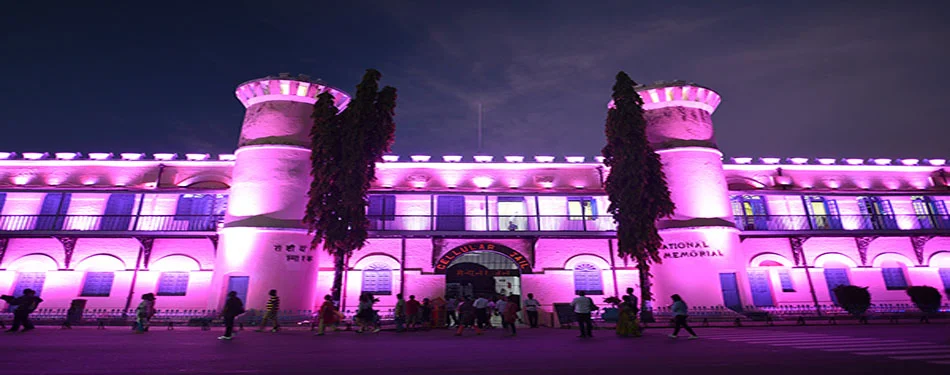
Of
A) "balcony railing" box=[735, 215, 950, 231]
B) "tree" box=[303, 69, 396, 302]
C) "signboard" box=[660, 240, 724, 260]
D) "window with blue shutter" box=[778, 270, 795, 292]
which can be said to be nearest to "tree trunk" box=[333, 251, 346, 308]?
"tree" box=[303, 69, 396, 302]

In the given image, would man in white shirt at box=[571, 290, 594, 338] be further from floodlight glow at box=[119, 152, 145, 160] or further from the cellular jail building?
floodlight glow at box=[119, 152, 145, 160]

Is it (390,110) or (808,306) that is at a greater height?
(390,110)

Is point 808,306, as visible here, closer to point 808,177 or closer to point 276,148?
point 808,177

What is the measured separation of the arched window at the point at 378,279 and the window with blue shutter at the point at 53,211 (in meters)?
12.8

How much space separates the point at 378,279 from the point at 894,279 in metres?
24.1

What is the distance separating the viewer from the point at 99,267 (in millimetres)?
21234

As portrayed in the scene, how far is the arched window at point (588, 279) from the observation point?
22203 millimetres

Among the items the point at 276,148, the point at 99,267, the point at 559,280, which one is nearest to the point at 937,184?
the point at 559,280

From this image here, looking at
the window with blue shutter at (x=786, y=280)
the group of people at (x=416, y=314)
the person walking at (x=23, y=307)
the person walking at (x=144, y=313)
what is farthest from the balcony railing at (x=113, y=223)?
the window with blue shutter at (x=786, y=280)

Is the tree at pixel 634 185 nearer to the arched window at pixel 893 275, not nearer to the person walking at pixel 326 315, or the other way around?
the person walking at pixel 326 315

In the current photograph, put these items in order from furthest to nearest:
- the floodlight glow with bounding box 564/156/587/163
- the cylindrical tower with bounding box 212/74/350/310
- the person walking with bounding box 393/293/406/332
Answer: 1. the floodlight glow with bounding box 564/156/587/163
2. the cylindrical tower with bounding box 212/74/350/310
3. the person walking with bounding box 393/293/406/332

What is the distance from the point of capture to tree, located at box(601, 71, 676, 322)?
744 inches

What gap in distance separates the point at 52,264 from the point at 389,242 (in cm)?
1433

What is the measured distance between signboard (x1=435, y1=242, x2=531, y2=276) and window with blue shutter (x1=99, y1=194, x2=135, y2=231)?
44.5ft
